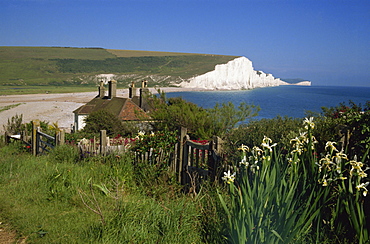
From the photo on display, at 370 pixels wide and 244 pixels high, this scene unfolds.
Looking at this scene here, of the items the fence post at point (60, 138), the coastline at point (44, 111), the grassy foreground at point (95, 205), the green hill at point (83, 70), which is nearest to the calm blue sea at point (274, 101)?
the coastline at point (44, 111)

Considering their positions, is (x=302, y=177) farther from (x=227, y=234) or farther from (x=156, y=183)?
(x=156, y=183)

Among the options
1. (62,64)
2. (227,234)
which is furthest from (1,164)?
(62,64)

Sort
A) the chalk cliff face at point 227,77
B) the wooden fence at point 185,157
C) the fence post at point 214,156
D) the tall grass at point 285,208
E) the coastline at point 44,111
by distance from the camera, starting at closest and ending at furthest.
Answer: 1. the tall grass at point 285,208
2. the fence post at point 214,156
3. the wooden fence at point 185,157
4. the coastline at point 44,111
5. the chalk cliff face at point 227,77

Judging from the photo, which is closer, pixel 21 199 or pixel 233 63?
pixel 21 199

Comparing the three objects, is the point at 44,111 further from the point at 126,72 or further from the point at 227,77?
the point at 126,72

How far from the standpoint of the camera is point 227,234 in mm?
3521

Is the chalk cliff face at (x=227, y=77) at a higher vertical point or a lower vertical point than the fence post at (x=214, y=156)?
higher

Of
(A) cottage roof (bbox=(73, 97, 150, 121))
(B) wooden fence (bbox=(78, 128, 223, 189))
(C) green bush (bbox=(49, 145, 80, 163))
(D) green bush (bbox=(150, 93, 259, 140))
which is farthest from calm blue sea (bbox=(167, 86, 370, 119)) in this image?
(B) wooden fence (bbox=(78, 128, 223, 189))

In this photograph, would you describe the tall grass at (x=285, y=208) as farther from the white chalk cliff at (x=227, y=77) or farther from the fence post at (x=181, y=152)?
the white chalk cliff at (x=227, y=77)

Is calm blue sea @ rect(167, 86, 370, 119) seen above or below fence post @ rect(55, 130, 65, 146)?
below

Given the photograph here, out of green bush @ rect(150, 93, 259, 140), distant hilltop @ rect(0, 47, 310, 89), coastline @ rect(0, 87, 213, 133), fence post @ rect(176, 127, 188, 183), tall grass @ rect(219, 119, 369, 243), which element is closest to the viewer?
tall grass @ rect(219, 119, 369, 243)

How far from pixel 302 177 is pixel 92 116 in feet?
56.7

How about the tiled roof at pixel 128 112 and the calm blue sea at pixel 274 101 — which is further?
the calm blue sea at pixel 274 101

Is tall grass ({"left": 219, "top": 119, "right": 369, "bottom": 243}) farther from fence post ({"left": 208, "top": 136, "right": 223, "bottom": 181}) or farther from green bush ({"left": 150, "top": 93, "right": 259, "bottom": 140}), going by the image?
green bush ({"left": 150, "top": 93, "right": 259, "bottom": 140})
